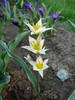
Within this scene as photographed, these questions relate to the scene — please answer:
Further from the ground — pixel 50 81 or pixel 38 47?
pixel 38 47

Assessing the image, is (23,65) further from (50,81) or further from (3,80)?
(50,81)

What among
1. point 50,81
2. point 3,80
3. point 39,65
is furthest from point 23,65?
point 50,81

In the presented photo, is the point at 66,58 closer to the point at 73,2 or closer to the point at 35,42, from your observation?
the point at 35,42

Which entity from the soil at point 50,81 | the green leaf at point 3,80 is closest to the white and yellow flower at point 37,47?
the green leaf at point 3,80

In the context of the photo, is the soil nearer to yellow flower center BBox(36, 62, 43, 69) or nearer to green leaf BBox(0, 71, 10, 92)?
green leaf BBox(0, 71, 10, 92)

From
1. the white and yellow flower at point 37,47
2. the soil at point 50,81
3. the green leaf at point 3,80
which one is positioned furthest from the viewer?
the soil at point 50,81

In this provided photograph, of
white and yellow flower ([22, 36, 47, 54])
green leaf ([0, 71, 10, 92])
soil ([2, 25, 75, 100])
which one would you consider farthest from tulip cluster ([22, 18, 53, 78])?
soil ([2, 25, 75, 100])

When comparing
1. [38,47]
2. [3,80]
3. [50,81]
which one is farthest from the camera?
[50,81]

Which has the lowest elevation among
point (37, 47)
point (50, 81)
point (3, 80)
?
point (50, 81)

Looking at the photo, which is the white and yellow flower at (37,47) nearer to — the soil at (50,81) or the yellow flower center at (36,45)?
the yellow flower center at (36,45)

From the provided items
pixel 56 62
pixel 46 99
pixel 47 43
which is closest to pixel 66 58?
pixel 56 62

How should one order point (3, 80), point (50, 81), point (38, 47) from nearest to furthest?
1. point (38, 47)
2. point (3, 80)
3. point (50, 81)
